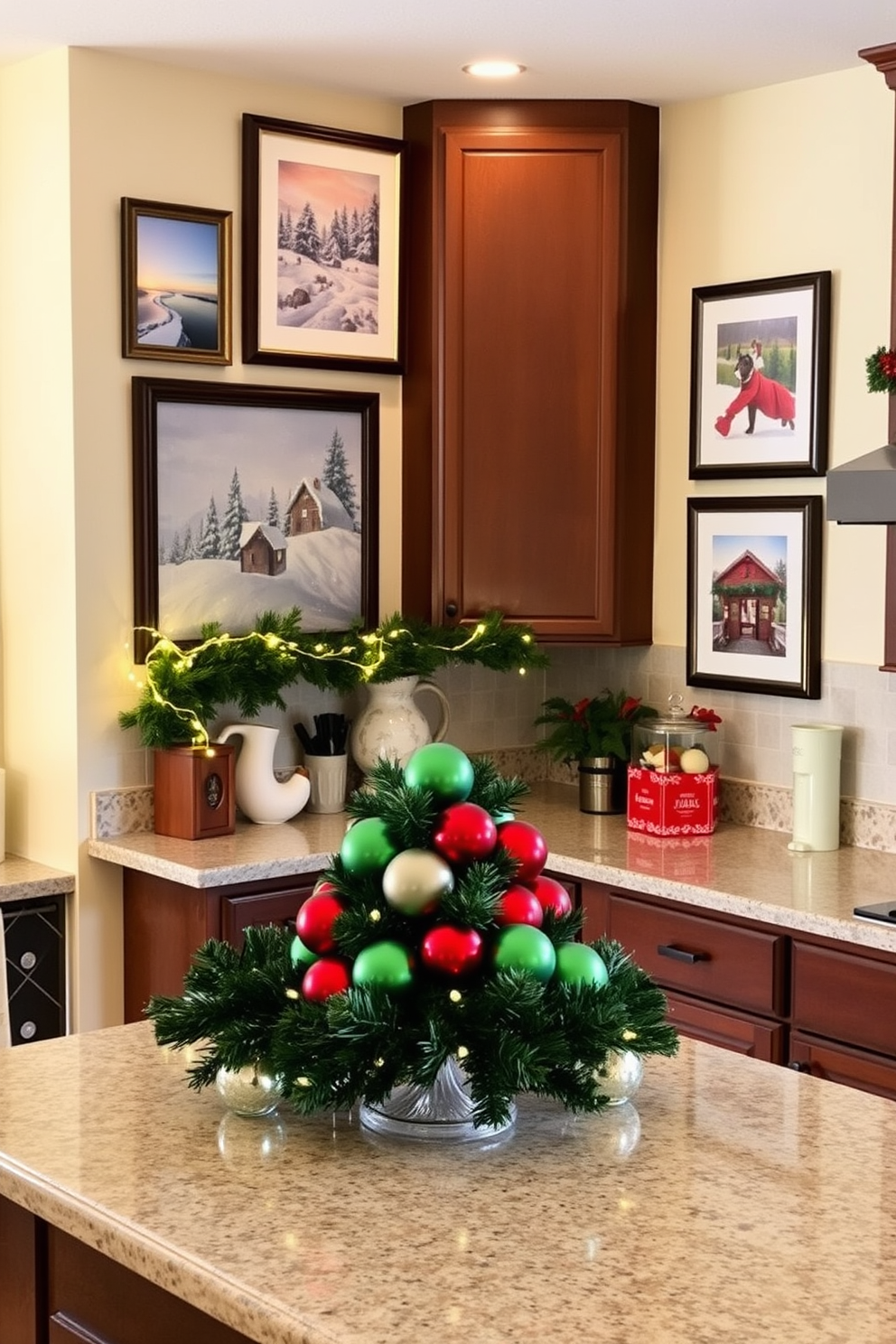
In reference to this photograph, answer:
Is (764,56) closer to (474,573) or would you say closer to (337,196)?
(337,196)

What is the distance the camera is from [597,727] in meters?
4.25

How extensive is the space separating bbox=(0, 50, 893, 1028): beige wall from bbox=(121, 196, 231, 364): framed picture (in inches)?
1.6

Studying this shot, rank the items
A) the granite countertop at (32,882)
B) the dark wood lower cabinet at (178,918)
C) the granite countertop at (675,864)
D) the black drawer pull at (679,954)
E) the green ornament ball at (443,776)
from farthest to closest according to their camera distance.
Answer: the granite countertop at (32,882)
the dark wood lower cabinet at (178,918)
the black drawer pull at (679,954)
the granite countertop at (675,864)
the green ornament ball at (443,776)

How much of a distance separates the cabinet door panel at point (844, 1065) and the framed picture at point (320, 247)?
1984mm

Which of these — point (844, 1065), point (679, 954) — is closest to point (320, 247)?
point (679, 954)

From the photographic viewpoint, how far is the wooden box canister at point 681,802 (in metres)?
3.94

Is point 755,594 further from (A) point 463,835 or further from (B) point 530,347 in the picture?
(A) point 463,835

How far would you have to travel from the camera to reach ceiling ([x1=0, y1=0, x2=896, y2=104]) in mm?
3305

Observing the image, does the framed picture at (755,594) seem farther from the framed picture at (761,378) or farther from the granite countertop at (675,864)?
the granite countertop at (675,864)

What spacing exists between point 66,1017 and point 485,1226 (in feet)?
8.05

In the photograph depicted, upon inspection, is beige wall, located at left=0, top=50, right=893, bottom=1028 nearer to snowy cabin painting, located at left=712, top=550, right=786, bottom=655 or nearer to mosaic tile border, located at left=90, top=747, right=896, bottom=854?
mosaic tile border, located at left=90, top=747, right=896, bottom=854

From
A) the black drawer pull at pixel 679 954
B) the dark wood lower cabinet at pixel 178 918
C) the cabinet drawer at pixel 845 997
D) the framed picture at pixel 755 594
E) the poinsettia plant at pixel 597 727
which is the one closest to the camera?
the cabinet drawer at pixel 845 997

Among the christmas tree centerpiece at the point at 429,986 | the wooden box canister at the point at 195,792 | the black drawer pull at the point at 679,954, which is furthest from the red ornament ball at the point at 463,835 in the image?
the wooden box canister at the point at 195,792

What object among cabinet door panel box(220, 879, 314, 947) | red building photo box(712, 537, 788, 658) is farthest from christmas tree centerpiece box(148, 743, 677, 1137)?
red building photo box(712, 537, 788, 658)
